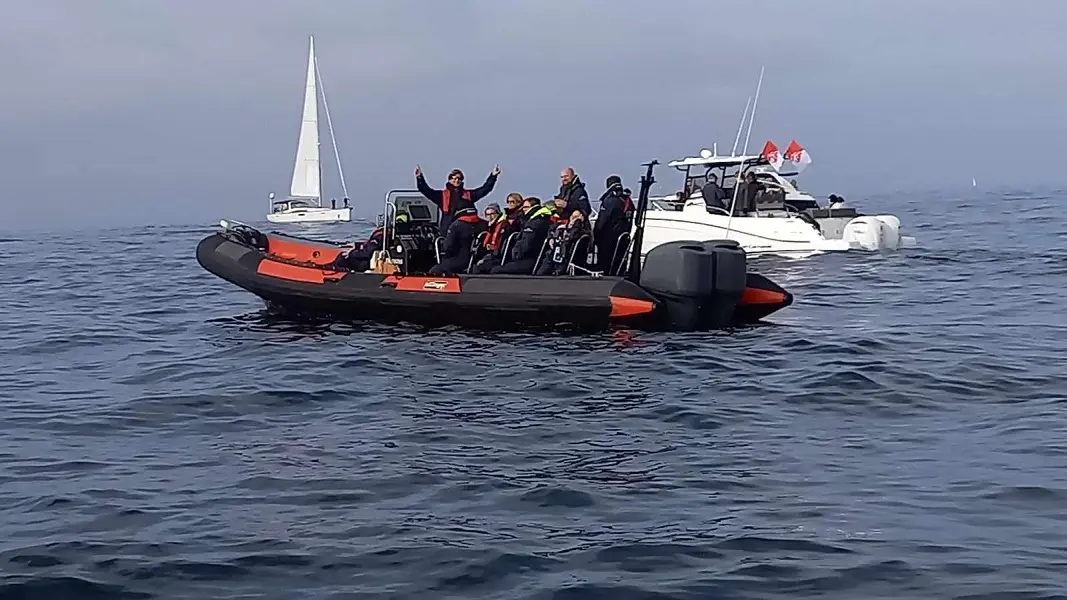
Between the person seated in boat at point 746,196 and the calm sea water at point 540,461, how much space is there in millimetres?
6382

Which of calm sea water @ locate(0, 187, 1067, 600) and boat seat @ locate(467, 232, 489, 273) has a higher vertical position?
boat seat @ locate(467, 232, 489, 273)

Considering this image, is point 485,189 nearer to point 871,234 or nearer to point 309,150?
point 871,234

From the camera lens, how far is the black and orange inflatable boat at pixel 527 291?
989cm

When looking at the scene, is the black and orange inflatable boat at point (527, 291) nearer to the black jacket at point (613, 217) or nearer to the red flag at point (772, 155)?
the black jacket at point (613, 217)

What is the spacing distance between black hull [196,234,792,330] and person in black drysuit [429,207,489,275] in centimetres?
48

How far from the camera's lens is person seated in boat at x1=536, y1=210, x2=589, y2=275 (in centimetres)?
1047

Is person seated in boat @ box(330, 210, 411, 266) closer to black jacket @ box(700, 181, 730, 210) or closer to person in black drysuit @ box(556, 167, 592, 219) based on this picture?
person in black drysuit @ box(556, 167, 592, 219)

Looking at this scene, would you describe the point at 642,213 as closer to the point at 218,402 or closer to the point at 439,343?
the point at 439,343

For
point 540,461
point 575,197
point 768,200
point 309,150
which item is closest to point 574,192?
point 575,197

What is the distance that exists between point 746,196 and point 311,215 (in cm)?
1878

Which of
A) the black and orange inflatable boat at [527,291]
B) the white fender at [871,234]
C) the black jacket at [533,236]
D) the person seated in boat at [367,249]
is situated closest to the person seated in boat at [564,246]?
the black jacket at [533,236]

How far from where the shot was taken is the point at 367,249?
472 inches

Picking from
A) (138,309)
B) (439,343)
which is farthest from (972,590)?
(138,309)

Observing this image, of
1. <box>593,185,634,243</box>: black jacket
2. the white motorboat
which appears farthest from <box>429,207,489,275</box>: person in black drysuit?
the white motorboat
